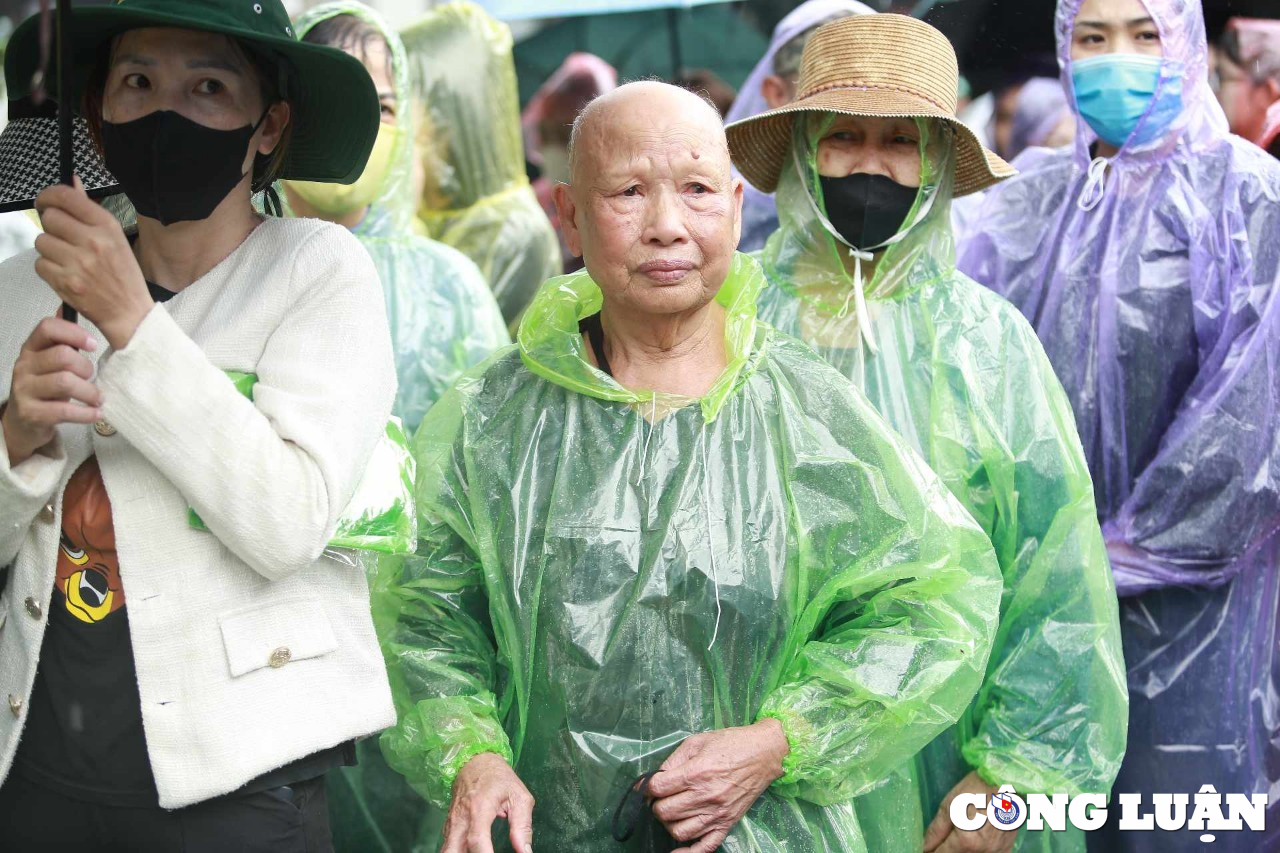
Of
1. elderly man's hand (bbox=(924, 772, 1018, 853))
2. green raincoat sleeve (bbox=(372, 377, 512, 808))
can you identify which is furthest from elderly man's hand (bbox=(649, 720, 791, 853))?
elderly man's hand (bbox=(924, 772, 1018, 853))

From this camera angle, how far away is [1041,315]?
3338 mm

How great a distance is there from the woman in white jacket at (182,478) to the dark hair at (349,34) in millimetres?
2050

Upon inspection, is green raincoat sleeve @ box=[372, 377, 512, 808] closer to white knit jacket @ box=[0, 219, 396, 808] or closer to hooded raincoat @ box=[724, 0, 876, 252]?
white knit jacket @ box=[0, 219, 396, 808]

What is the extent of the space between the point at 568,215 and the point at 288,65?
0.48 metres

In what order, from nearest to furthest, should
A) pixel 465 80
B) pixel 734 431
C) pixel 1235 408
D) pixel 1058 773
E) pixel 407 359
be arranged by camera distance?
pixel 734 431
pixel 1058 773
pixel 1235 408
pixel 407 359
pixel 465 80

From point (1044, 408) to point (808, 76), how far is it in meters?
0.85

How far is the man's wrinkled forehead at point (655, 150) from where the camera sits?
2.24 meters

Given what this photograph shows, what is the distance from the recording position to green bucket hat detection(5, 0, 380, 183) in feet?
Result: 6.38

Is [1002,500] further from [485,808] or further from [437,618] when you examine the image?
[485,808]

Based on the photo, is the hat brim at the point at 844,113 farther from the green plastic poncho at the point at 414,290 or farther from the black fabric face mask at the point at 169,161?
the black fabric face mask at the point at 169,161

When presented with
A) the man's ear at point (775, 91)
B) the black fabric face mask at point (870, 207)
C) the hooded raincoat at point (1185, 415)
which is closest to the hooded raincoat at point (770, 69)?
the man's ear at point (775, 91)

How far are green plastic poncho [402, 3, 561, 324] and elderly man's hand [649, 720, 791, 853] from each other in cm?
321

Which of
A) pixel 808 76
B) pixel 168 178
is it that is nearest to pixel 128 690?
pixel 168 178

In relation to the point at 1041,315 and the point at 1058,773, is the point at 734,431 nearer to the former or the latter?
the point at 1058,773
